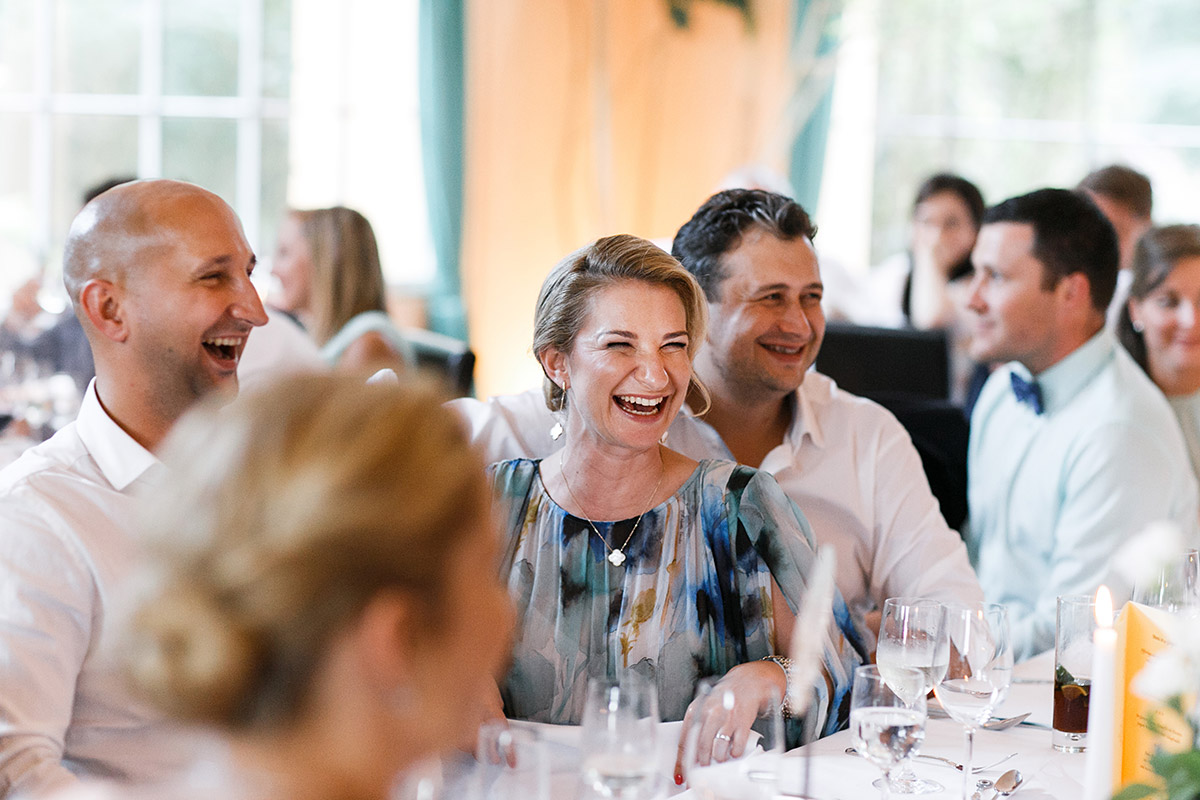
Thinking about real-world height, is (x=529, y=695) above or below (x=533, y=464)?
below

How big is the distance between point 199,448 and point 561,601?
1.25 meters

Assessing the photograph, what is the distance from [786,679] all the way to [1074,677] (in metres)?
0.42

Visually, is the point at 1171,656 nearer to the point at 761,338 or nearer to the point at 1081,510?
the point at 761,338

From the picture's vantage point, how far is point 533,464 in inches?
85.1

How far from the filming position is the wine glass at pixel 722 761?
3.68 ft

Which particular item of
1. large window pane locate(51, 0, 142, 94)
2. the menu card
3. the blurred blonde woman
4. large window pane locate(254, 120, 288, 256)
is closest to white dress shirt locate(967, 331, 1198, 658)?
the menu card

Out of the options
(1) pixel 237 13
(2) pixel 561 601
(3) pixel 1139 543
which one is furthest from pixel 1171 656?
(1) pixel 237 13

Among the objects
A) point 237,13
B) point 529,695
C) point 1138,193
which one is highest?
point 237,13

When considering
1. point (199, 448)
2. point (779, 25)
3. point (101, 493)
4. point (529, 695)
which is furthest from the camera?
point (779, 25)

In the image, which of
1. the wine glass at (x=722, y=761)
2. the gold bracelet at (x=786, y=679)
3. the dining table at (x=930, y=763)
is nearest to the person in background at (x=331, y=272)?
the gold bracelet at (x=786, y=679)

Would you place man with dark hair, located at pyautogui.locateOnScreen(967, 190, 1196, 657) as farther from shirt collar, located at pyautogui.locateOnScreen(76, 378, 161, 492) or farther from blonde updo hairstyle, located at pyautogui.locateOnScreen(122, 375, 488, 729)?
blonde updo hairstyle, located at pyautogui.locateOnScreen(122, 375, 488, 729)

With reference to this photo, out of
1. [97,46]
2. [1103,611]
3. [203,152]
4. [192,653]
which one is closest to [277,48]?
[203,152]

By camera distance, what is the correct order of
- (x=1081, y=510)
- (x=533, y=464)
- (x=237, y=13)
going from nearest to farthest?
1. (x=533, y=464)
2. (x=1081, y=510)
3. (x=237, y=13)

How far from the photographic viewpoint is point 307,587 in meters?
0.74
